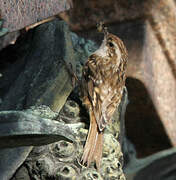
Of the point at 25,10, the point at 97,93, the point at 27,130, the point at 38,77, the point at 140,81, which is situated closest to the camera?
the point at 27,130

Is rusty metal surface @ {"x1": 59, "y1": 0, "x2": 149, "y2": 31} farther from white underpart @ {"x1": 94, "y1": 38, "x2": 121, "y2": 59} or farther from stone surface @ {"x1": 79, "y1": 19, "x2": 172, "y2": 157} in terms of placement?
white underpart @ {"x1": 94, "y1": 38, "x2": 121, "y2": 59}

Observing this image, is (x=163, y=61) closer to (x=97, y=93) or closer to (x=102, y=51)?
(x=102, y=51)

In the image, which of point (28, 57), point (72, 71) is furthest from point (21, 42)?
point (72, 71)

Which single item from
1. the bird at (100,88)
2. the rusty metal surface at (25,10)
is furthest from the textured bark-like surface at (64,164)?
the rusty metal surface at (25,10)

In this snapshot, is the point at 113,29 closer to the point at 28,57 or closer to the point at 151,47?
the point at 151,47

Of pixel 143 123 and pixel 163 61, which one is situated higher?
pixel 163 61

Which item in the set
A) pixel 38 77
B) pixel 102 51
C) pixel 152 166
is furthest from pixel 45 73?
pixel 152 166

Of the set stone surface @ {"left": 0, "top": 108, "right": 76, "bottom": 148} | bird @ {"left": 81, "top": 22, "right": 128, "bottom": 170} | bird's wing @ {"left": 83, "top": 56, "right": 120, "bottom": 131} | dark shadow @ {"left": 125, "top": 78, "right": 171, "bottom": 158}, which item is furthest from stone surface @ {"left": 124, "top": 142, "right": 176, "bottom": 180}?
stone surface @ {"left": 0, "top": 108, "right": 76, "bottom": 148}
